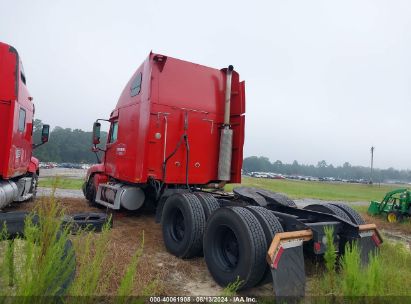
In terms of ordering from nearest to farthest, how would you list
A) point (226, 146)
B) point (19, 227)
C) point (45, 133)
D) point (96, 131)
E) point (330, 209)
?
1. point (19, 227)
2. point (330, 209)
3. point (226, 146)
4. point (96, 131)
5. point (45, 133)

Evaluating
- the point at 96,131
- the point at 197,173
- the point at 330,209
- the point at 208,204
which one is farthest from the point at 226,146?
the point at 96,131

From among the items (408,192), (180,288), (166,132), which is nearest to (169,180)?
(166,132)

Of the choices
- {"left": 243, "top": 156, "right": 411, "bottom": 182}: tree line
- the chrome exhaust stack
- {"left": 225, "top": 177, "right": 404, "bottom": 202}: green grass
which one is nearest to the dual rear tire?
the chrome exhaust stack

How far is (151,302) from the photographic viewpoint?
3.31 metres

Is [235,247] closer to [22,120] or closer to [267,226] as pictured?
[267,226]

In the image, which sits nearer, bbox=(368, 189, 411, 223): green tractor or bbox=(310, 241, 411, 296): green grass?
bbox=(310, 241, 411, 296): green grass

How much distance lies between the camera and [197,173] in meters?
7.04

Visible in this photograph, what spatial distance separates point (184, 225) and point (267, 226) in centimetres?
176

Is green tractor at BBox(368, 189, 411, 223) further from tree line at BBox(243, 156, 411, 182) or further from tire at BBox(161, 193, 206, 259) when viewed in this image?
tree line at BBox(243, 156, 411, 182)

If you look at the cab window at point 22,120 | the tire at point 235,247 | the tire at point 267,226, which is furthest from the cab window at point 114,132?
the tire at point 267,226

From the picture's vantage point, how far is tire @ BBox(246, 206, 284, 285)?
379 cm

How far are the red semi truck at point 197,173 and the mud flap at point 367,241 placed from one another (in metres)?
0.01

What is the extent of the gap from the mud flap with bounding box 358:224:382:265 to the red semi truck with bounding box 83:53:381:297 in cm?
1

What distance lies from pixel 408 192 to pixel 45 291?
1127 cm
